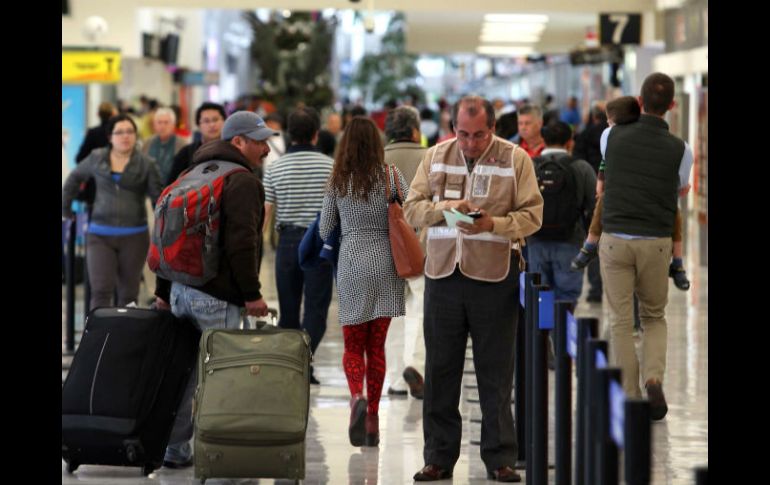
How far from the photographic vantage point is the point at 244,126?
270 inches

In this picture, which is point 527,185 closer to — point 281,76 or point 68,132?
point 68,132

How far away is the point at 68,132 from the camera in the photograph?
63.7 ft

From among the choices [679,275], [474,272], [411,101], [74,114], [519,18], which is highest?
[519,18]

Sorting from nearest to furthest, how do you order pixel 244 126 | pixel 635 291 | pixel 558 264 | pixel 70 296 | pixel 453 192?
pixel 453 192, pixel 244 126, pixel 635 291, pixel 558 264, pixel 70 296

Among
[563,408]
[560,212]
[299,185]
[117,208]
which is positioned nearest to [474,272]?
[563,408]

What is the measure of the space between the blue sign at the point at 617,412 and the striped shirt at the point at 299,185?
5.46 m

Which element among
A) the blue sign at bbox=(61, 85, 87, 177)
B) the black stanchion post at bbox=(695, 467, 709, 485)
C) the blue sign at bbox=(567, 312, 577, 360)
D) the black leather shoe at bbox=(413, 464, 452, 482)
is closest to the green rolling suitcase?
the black leather shoe at bbox=(413, 464, 452, 482)

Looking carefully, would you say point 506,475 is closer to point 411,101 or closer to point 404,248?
point 404,248

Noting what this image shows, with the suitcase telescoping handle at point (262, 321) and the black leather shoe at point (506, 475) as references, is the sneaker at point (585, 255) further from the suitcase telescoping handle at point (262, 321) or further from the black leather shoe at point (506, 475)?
the suitcase telescoping handle at point (262, 321)

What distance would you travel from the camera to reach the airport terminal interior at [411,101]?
7285 mm

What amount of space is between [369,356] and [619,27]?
51.9 ft

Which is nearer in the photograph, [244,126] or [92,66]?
[244,126]
